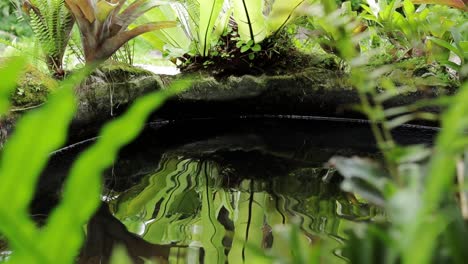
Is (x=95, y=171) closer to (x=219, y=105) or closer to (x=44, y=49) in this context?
(x=44, y=49)

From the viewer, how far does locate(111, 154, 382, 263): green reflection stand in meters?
1.09

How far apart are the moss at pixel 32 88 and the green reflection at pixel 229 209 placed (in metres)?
0.58

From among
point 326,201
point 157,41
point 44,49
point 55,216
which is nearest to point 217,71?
point 157,41

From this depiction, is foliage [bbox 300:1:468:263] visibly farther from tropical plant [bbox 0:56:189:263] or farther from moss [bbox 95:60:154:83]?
moss [bbox 95:60:154:83]

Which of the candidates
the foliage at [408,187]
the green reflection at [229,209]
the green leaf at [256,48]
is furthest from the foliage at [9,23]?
the foliage at [408,187]

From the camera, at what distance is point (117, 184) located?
5.09 feet

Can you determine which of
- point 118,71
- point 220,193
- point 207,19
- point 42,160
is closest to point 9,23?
point 118,71

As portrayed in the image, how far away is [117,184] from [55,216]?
133 centimetres

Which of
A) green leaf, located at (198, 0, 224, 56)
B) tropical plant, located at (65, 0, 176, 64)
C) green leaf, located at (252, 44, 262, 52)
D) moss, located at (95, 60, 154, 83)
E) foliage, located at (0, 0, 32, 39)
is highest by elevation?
foliage, located at (0, 0, 32, 39)

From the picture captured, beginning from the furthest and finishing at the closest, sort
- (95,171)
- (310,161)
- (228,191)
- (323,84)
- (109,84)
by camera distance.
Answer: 1. (323,84)
2. (109,84)
3. (310,161)
4. (228,191)
5. (95,171)

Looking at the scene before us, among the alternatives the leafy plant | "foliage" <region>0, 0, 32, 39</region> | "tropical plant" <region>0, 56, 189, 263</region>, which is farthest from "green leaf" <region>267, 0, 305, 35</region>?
"foliage" <region>0, 0, 32, 39</region>

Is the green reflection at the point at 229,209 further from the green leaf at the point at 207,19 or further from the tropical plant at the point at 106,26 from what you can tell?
the green leaf at the point at 207,19

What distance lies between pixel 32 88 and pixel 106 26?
389mm

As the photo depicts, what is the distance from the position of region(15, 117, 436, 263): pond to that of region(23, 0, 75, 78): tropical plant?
37 cm
